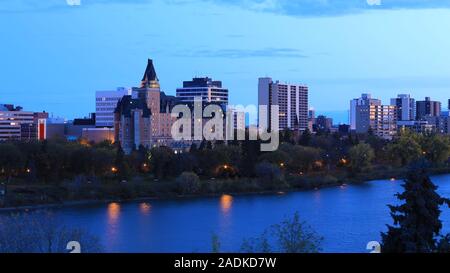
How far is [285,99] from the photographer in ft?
79.7

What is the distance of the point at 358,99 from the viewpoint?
1051 inches

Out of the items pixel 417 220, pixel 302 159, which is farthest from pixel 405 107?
pixel 417 220

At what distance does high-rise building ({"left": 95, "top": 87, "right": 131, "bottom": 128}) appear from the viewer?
64.6 feet

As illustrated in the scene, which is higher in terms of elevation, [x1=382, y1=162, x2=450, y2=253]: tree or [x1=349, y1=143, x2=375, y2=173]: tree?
[x1=382, y1=162, x2=450, y2=253]: tree

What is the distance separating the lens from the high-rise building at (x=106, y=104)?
19.7 m

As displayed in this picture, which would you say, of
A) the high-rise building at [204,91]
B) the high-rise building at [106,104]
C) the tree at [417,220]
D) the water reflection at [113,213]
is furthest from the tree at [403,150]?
the tree at [417,220]

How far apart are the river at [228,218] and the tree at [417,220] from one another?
1987 mm

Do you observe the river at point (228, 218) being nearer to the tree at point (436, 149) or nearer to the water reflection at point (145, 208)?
the water reflection at point (145, 208)

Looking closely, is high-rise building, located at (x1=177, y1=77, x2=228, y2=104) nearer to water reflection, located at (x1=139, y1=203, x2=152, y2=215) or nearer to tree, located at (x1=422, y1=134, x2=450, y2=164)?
tree, located at (x1=422, y1=134, x2=450, y2=164)

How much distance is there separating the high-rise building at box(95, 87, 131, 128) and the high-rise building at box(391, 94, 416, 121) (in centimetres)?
1426

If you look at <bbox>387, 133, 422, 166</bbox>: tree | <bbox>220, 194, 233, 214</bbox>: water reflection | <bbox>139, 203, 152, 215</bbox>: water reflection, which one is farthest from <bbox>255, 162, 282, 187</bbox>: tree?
<bbox>387, 133, 422, 166</bbox>: tree

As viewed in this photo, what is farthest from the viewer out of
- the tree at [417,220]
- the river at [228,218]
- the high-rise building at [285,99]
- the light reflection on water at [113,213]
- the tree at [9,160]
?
the high-rise building at [285,99]
